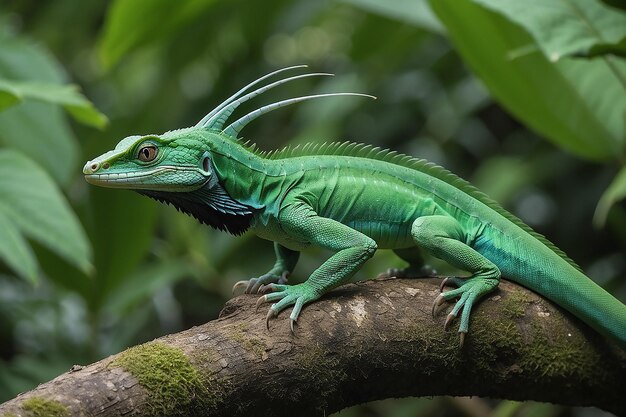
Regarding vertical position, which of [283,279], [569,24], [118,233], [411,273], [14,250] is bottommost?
[118,233]

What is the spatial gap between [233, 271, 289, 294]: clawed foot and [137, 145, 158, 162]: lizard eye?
64 centimetres

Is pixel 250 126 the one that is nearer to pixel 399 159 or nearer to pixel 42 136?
pixel 42 136

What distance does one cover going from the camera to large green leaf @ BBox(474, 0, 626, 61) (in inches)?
133

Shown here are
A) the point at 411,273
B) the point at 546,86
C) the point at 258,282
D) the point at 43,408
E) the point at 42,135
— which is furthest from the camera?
the point at 42,135

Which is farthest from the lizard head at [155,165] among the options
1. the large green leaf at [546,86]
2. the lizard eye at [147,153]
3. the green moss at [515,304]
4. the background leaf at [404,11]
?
the background leaf at [404,11]

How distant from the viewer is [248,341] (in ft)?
8.45

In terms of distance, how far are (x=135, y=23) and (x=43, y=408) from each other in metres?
3.11

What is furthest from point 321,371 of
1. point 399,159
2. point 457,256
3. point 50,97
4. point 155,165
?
point 50,97

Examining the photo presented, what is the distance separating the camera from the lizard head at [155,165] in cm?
292

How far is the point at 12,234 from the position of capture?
3.38 metres

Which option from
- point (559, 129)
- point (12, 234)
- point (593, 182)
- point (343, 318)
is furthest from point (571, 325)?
point (593, 182)

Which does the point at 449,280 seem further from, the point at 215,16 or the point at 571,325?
the point at 215,16

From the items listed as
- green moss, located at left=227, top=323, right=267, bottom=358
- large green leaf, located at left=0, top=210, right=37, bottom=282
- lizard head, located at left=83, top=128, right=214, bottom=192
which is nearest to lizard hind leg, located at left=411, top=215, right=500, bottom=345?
green moss, located at left=227, top=323, right=267, bottom=358

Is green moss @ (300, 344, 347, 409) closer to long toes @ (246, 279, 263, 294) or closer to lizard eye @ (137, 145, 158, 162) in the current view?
long toes @ (246, 279, 263, 294)
